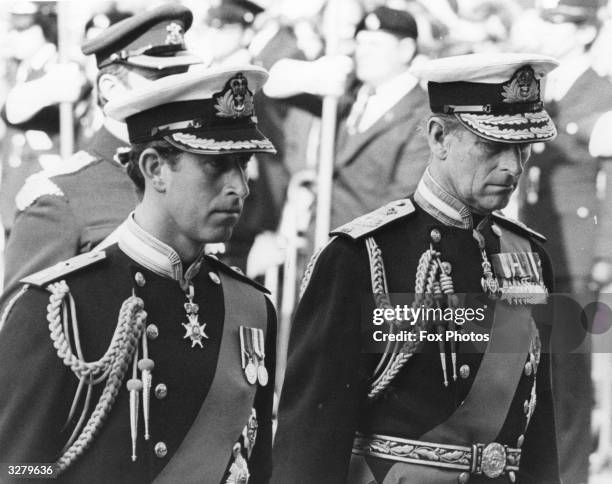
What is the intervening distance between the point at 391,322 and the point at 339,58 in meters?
0.94

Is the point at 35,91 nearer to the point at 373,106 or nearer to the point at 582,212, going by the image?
the point at 373,106

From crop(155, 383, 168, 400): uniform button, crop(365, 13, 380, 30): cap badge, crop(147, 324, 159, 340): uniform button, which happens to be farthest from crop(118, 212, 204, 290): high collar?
crop(365, 13, 380, 30): cap badge

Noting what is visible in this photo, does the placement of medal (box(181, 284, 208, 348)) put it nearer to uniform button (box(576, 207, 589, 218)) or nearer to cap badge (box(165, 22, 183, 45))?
cap badge (box(165, 22, 183, 45))

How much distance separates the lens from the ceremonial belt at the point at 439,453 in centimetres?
259

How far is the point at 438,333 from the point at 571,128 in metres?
0.86

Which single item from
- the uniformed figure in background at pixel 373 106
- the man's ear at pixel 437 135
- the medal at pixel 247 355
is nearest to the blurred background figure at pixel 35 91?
the uniformed figure in background at pixel 373 106

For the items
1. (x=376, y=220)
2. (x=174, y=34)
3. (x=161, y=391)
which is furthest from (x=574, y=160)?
(x=161, y=391)

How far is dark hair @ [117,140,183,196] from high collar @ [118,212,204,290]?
8 cm

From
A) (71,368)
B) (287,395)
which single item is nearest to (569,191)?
(287,395)

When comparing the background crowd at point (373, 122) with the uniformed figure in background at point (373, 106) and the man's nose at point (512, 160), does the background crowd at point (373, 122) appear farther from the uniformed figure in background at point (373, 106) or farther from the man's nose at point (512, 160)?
the man's nose at point (512, 160)

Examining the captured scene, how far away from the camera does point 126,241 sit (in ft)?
8.37

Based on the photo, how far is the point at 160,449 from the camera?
2.48 m

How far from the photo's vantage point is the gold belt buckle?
2611 mm

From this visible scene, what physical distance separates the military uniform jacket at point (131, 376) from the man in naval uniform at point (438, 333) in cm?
13
